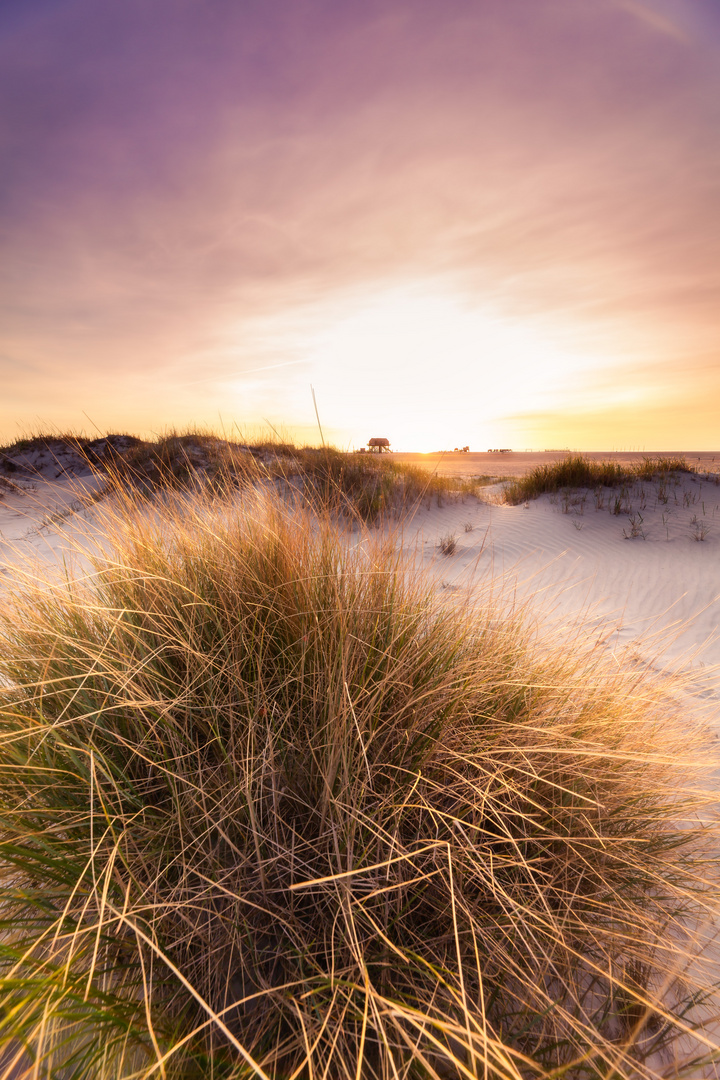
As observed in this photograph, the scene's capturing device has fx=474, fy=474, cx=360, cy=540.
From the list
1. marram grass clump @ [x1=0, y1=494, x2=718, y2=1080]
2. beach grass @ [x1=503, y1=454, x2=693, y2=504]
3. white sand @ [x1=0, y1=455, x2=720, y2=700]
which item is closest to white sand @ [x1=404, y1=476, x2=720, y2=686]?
white sand @ [x1=0, y1=455, x2=720, y2=700]

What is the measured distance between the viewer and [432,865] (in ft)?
3.79

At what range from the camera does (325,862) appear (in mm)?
1089

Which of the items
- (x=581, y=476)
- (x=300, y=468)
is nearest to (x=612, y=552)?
(x=581, y=476)

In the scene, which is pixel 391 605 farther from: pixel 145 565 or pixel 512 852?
pixel 145 565

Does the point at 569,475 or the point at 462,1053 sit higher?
the point at 569,475

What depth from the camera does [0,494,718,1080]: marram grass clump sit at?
88 centimetres

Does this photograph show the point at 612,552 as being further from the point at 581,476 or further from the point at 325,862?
the point at 325,862

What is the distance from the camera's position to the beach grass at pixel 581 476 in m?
9.64

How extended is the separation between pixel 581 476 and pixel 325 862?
33.5ft

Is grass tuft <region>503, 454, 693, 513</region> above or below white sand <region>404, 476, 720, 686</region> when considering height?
above

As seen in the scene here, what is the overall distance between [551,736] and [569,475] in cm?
961

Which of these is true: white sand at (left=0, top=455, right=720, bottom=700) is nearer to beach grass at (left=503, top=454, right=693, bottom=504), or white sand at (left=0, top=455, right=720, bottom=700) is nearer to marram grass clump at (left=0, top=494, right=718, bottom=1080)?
beach grass at (left=503, top=454, right=693, bottom=504)

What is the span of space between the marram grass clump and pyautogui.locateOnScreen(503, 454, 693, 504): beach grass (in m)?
8.84

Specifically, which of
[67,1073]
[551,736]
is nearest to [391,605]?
[551,736]
